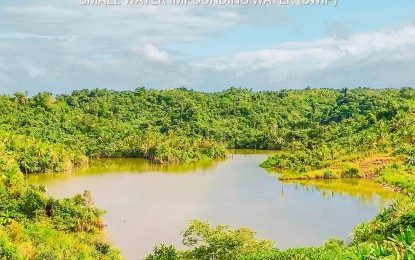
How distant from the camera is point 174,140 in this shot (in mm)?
53875

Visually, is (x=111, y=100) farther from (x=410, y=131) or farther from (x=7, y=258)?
(x=7, y=258)

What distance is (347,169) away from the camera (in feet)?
128

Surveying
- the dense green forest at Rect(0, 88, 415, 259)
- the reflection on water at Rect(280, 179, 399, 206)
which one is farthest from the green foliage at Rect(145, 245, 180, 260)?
the reflection on water at Rect(280, 179, 399, 206)

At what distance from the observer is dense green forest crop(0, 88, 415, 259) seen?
20.4 metres

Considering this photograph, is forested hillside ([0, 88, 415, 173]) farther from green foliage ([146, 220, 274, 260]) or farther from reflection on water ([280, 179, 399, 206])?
green foliage ([146, 220, 274, 260])

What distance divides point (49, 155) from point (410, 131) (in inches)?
1273

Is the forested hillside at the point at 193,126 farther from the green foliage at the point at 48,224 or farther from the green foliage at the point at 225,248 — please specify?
the green foliage at the point at 225,248

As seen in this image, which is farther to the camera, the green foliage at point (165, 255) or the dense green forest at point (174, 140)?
the dense green forest at point (174, 140)

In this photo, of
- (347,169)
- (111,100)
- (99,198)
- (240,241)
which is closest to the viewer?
(240,241)

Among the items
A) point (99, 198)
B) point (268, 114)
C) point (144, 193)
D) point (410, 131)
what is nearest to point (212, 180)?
point (144, 193)

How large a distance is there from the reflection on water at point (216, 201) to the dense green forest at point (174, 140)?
2.07m

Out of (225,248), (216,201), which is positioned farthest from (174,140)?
(225,248)

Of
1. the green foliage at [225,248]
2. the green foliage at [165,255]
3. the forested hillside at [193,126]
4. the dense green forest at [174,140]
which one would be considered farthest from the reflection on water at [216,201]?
the green foliage at [225,248]

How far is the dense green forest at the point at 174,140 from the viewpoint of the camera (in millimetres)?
20438
